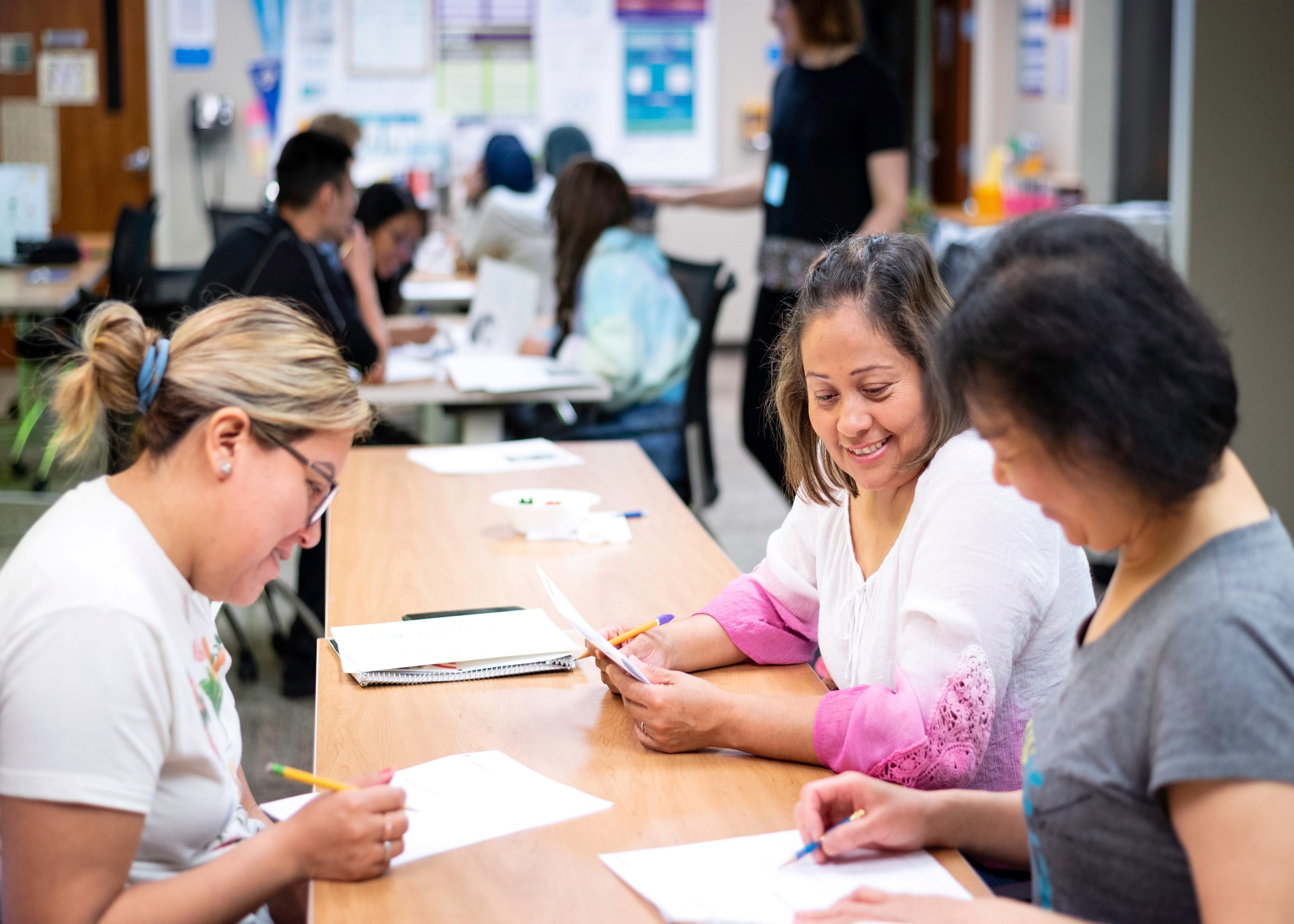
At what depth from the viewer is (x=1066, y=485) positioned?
2.91 ft

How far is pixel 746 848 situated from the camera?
1.12m

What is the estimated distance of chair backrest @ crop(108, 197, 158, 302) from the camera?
494cm

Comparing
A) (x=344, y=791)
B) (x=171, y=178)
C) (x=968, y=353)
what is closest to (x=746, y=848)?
(x=344, y=791)

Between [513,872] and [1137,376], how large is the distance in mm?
647

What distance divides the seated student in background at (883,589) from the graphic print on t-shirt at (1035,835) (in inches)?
9.2

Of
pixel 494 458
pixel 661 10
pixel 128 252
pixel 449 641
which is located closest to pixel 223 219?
pixel 128 252

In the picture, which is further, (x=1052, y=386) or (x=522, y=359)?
(x=522, y=359)

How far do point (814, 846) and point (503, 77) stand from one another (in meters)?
7.29

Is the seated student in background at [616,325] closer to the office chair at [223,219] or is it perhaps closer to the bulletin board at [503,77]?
the office chair at [223,219]

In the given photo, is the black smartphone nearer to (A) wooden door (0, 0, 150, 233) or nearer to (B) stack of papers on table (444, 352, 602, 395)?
(B) stack of papers on table (444, 352, 602, 395)

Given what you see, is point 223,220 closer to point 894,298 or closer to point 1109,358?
point 894,298

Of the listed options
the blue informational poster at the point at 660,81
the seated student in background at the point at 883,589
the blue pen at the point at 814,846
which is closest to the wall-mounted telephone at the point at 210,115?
the blue informational poster at the point at 660,81

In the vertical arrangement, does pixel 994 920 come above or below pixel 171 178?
below

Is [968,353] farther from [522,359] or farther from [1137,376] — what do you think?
[522,359]
